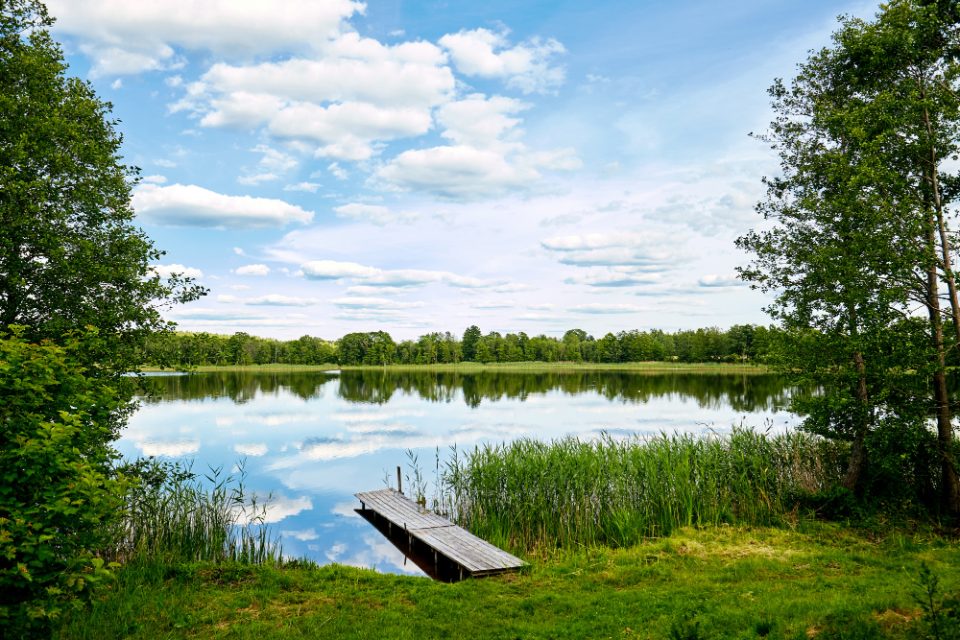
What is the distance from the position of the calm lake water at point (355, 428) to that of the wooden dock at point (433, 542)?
0.44m

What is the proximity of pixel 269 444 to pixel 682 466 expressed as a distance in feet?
67.7

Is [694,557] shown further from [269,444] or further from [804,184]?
[269,444]

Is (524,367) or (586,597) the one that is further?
(524,367)

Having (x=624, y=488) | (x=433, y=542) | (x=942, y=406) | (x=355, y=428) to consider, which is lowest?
(x=355, y=428)

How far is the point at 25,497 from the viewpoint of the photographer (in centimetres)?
558

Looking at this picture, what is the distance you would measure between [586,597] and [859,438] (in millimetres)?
8570

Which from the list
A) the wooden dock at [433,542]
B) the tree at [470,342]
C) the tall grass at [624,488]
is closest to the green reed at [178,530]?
the wooden dock at [433,542]

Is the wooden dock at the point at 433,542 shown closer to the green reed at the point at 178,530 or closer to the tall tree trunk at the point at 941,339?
the green reed at the point at 178,530

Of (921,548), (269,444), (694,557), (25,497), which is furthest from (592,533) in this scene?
(269,444)

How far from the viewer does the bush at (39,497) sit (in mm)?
5105

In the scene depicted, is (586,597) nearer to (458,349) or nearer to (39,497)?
(39,497)

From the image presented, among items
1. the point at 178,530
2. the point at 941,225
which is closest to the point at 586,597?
the point at 178,530

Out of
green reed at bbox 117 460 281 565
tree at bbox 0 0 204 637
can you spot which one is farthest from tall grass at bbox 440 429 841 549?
tree at bbox 0 0 204 637

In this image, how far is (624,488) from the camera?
42.4 feet
